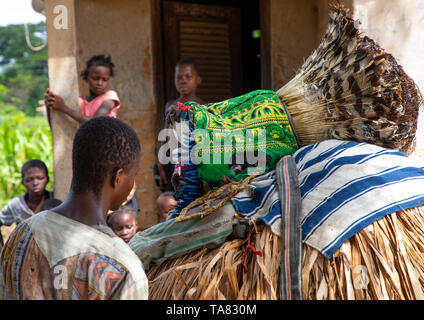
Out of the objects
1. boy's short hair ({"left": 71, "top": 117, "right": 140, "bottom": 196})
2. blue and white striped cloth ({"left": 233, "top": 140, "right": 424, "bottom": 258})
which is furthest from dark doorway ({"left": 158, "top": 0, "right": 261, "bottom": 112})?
boy's short hair ({"left": 71, "top": 117, "right": 140, "bottom": 196})

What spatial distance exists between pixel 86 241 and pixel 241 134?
3.03 feet

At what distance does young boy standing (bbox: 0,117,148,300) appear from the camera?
156cm

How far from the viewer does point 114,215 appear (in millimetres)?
4039

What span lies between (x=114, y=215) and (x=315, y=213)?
2.40 meters

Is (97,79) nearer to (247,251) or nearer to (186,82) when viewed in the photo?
(186,82)

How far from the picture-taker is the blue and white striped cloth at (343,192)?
1.89m

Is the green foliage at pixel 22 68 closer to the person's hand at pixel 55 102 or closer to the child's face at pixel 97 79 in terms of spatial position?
the child's face at pixel 97 79

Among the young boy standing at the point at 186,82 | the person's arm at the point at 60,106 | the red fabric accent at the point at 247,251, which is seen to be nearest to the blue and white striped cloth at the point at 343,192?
the red fabric accent at the point at 247,251

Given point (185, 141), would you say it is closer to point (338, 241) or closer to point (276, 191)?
point (276, 191)

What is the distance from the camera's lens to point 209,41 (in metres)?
6.36

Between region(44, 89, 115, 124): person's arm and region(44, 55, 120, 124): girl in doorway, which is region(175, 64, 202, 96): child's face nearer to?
region(44, 55, 120, 124): girl in doorway

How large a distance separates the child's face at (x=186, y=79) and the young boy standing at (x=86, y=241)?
3.19 meters

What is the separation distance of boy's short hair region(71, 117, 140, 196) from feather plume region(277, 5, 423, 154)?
0.95 metres
